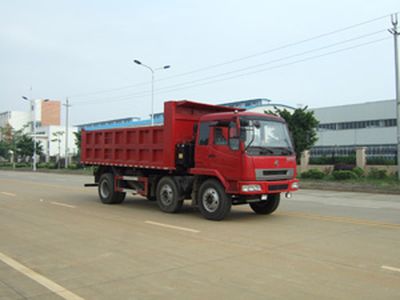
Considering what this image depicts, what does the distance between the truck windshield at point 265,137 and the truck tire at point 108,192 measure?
6.03 metres

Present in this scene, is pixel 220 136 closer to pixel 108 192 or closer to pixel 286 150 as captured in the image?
pixel 286 150

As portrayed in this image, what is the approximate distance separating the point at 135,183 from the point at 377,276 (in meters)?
9.05

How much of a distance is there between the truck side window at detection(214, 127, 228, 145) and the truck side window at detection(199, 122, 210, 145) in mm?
323

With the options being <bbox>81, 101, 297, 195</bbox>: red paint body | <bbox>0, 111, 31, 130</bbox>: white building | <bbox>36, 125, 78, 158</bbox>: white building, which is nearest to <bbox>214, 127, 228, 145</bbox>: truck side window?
<bbox>81, 101, 297, 195</bbox>: red paint body

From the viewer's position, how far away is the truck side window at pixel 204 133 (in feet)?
37.1

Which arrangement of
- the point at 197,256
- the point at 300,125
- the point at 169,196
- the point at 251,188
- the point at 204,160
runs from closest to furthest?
the point at 197,256
the point at 251,188
the point at 204,160
the point at 169,196
the point at 300,125

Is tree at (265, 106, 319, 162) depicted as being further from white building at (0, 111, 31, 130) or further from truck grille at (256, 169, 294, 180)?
white building at (0, 111, 31, 130)

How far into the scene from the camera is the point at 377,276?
232 inches

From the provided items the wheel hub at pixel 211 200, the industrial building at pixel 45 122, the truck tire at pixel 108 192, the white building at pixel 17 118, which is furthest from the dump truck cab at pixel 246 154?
the white building at pixel 17 118

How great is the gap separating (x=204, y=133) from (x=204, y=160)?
2.35ft

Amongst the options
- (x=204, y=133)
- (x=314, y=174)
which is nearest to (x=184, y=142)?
(x=204, y=133)

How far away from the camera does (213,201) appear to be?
1091cm

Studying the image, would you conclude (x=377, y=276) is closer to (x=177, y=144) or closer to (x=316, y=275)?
(x=316, y=275)

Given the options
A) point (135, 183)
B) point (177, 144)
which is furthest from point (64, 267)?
point (135, 183)
